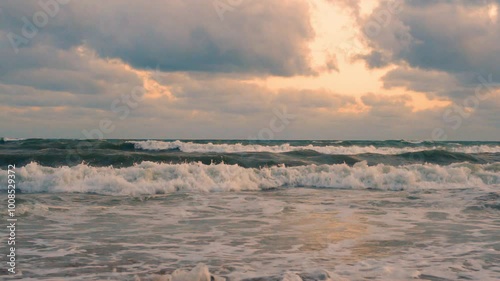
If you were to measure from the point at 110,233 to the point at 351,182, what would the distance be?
46.4ft

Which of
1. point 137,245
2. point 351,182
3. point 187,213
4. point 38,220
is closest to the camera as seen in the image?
point 137,245

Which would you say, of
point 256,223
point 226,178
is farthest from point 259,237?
point 226,178

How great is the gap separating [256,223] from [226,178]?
9.63 metres

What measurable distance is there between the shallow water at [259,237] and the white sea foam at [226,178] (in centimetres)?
214

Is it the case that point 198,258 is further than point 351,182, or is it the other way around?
point 351,182

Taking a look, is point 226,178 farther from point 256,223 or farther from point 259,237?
point 259,237

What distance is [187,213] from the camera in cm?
1454

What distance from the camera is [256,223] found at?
508 inches

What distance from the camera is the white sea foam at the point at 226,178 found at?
67.4 feet

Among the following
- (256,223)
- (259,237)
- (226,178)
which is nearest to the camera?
(259,237)

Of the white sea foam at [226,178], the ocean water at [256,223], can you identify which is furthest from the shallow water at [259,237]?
the white sea foam at [226,178]

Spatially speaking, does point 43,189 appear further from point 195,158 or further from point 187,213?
point 195,158

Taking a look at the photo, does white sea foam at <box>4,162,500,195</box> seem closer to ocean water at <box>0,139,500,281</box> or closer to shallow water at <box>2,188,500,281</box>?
ocean water at <box>0,139,500,281</box>

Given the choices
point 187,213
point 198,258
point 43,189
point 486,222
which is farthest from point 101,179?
point 486,222
